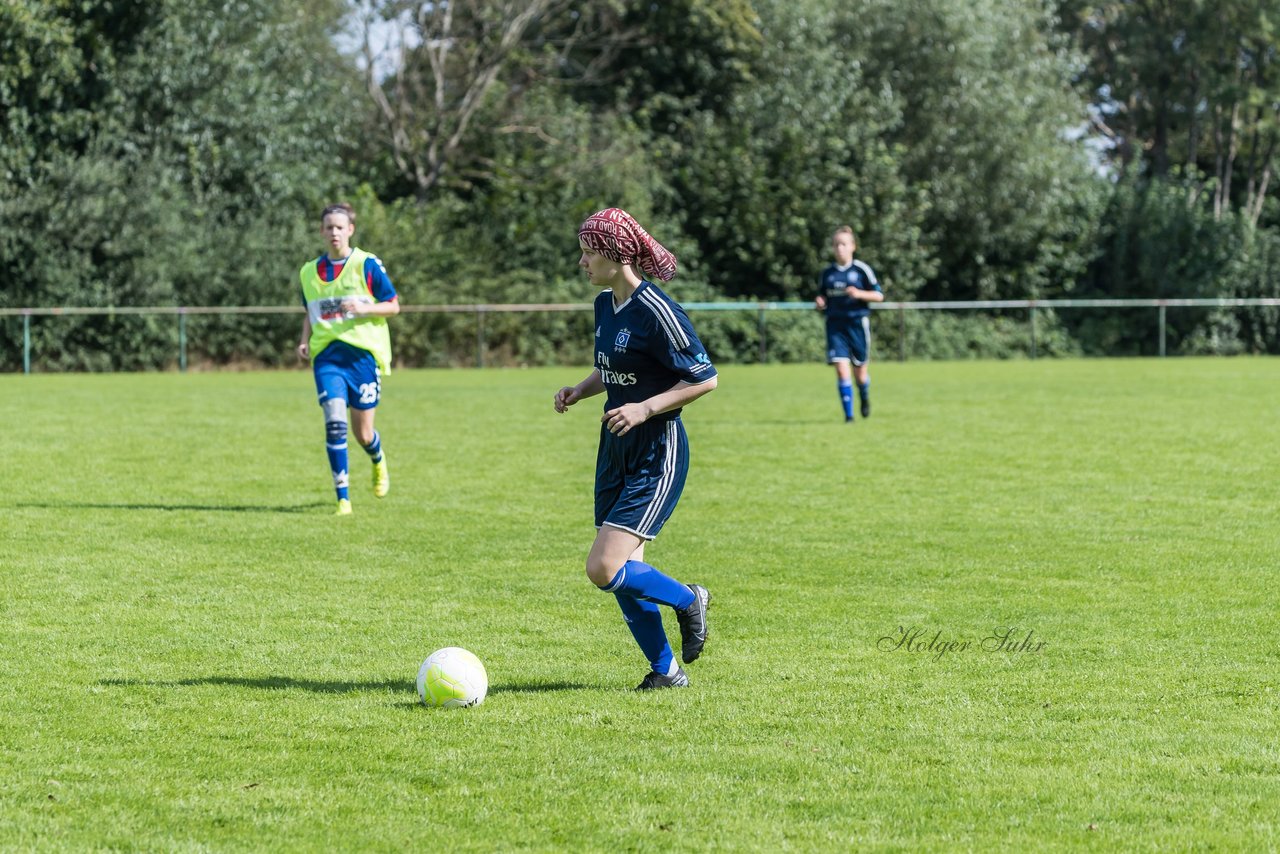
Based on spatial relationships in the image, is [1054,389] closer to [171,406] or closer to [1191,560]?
[171,406]

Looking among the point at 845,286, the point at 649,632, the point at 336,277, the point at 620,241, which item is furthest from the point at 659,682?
the point at 845,286

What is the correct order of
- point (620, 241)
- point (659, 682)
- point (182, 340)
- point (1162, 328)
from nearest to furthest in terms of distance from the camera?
point (620, 241) < point (659, 682) < point (182, 340) < point (1162, 328)

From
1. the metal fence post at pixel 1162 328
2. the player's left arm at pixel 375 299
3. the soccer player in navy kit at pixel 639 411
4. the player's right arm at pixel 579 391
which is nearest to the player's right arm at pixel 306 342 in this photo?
the player's left arm at pixel 375 299

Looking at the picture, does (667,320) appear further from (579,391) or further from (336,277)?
(336,277)

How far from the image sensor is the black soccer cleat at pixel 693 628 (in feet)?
19.2

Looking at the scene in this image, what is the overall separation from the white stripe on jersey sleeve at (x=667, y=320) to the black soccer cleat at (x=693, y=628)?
3.27ft

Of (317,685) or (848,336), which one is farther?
(848,336)

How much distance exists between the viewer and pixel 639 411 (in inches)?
213

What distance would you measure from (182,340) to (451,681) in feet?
82.5

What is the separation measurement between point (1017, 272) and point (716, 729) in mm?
35410

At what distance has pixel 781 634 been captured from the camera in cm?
655

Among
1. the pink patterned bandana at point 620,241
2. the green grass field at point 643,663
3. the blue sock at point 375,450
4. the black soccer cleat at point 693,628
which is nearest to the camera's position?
the green grass field at point 643,663

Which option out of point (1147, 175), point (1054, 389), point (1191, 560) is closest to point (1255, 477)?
point (1191, 560)

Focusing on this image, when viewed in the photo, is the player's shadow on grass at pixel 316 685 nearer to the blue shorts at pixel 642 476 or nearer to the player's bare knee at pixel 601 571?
the player's bare knee at pixel 601 571
